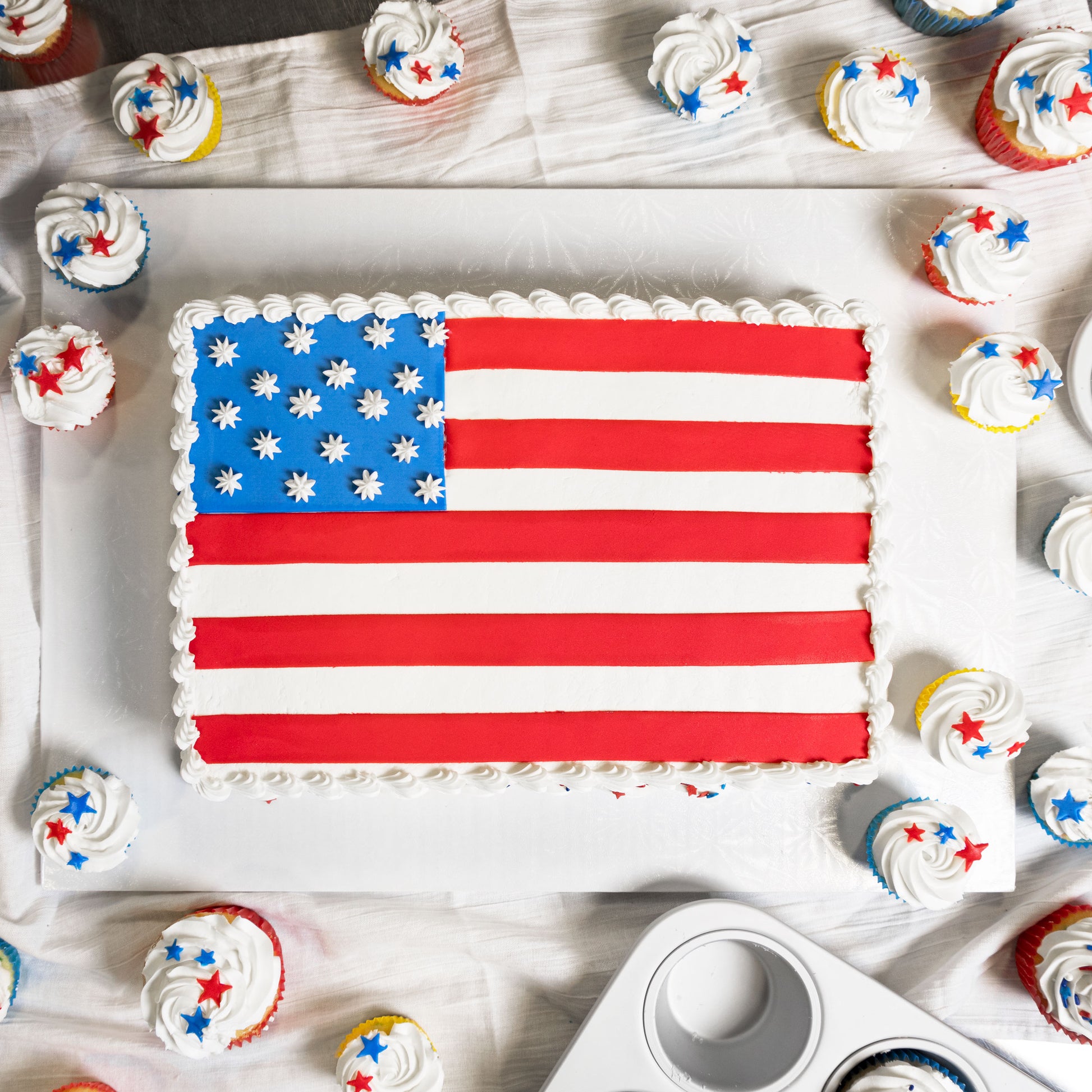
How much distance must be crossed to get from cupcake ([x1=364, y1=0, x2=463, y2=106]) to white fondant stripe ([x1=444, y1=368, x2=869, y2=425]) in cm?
78

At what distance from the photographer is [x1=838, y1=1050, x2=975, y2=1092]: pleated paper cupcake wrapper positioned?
1.77 meters

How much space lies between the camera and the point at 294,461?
1.73 m

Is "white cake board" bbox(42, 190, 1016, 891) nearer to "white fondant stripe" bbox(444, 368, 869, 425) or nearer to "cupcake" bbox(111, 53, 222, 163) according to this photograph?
"cupcake" bbox(111, 53, 222, 163)

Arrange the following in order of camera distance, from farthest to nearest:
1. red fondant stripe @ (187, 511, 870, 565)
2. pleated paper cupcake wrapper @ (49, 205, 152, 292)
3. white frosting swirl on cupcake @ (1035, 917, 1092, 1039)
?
pleated paper cupcake wrapper @ (49, 205, 152, 292), white frosting swirl on cupcake @ (1035, 917, 1092, 1039), red fondant stripe @ (187, 511, 870, 565)

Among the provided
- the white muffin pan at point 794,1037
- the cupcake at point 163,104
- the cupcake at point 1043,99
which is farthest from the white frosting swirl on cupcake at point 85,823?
the cupcake at point 1043,99

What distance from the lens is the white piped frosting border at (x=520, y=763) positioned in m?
1.72

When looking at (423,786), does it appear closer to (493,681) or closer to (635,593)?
(493,681)

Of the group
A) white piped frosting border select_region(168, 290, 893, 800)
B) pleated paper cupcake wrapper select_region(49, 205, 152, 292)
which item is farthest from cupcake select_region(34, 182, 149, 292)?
white piped frosting border select_region(168, 290, 893, 800)

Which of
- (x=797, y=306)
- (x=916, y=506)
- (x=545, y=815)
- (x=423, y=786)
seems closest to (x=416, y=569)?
(x=423, y=786)

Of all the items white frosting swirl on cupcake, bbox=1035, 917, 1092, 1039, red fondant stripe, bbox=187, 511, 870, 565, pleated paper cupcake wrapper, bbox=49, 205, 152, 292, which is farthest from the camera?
pleated paper cupcake wrapper, bbox=49, 205, 152, 292

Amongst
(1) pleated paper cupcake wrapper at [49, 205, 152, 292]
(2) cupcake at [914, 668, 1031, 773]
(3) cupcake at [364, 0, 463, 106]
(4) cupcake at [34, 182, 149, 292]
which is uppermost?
(3) cupcake at [364, 0, 463, 106]

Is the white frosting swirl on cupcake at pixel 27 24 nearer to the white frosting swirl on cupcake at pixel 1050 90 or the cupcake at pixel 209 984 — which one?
the cupcake at pixel 209 984

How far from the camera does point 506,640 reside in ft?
5.66

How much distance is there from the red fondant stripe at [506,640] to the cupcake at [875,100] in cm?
122
